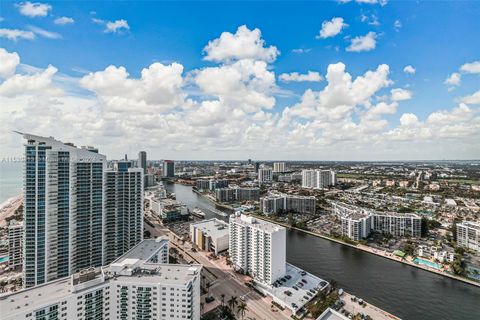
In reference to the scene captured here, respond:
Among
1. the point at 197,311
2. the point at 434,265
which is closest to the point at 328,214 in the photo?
the point at 434,265

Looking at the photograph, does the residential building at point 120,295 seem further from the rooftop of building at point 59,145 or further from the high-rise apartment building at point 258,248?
the rooftop of building at point 59,145

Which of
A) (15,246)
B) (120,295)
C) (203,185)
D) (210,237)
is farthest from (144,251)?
(203,185)

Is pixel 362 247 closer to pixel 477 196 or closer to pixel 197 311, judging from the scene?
pixel 197 311

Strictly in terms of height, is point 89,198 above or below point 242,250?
above

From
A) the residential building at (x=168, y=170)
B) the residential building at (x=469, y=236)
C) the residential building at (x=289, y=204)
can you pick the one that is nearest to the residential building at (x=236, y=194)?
the residential building at (x=289, y=204)

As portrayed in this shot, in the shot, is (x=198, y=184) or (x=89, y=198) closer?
(x=89, y=198)

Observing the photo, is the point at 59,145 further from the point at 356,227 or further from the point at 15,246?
the point at 356,227
